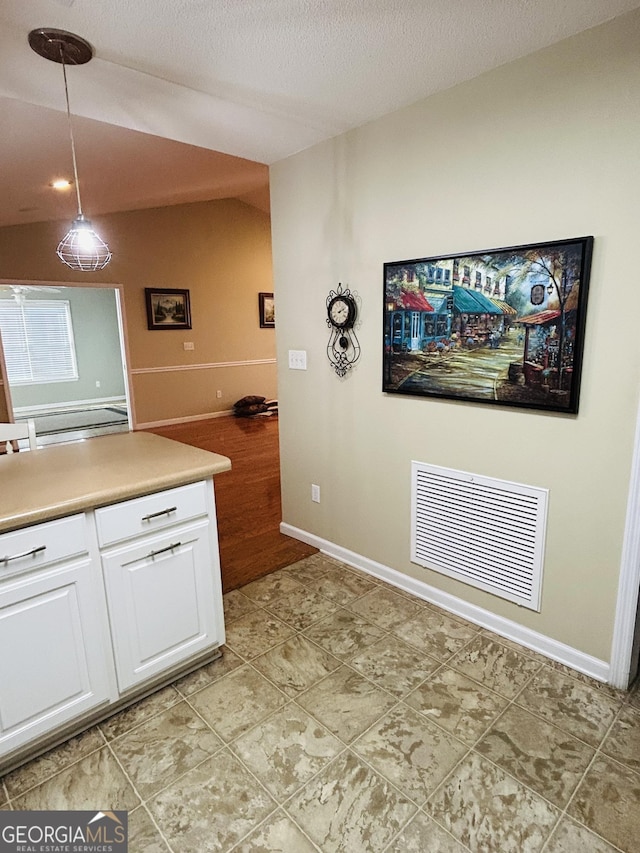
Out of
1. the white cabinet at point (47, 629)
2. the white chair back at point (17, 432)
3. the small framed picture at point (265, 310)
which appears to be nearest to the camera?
the white cabinet at point (47, 629)

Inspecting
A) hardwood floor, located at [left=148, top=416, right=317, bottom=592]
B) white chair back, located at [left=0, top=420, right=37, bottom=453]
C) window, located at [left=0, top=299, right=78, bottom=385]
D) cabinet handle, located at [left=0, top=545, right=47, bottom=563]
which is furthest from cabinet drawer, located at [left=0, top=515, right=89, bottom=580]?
window, located at [left=0, top=299, right=78, bottom=385]

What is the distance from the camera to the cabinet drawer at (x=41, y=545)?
1447mm

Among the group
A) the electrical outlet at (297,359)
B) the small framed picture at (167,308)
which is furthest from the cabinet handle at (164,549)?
the small framed picture at (167,308)

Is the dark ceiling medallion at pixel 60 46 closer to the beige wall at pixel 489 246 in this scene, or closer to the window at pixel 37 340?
the beige wall at pixel 489 246

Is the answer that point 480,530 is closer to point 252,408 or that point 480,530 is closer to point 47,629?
point 47,629

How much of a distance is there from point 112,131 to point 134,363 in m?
4.29

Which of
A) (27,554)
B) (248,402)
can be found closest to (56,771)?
(27,554)

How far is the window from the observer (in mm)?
8898

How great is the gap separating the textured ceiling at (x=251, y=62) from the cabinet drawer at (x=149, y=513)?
158 cm

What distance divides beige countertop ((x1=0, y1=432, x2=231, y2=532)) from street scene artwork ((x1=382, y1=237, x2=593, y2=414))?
1.09 metres

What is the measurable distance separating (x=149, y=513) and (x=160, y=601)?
36cm

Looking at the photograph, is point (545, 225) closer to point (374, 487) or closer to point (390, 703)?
point (374, 487)

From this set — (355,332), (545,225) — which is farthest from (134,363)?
(545,225)

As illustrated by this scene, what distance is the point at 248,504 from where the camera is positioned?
3906mm
